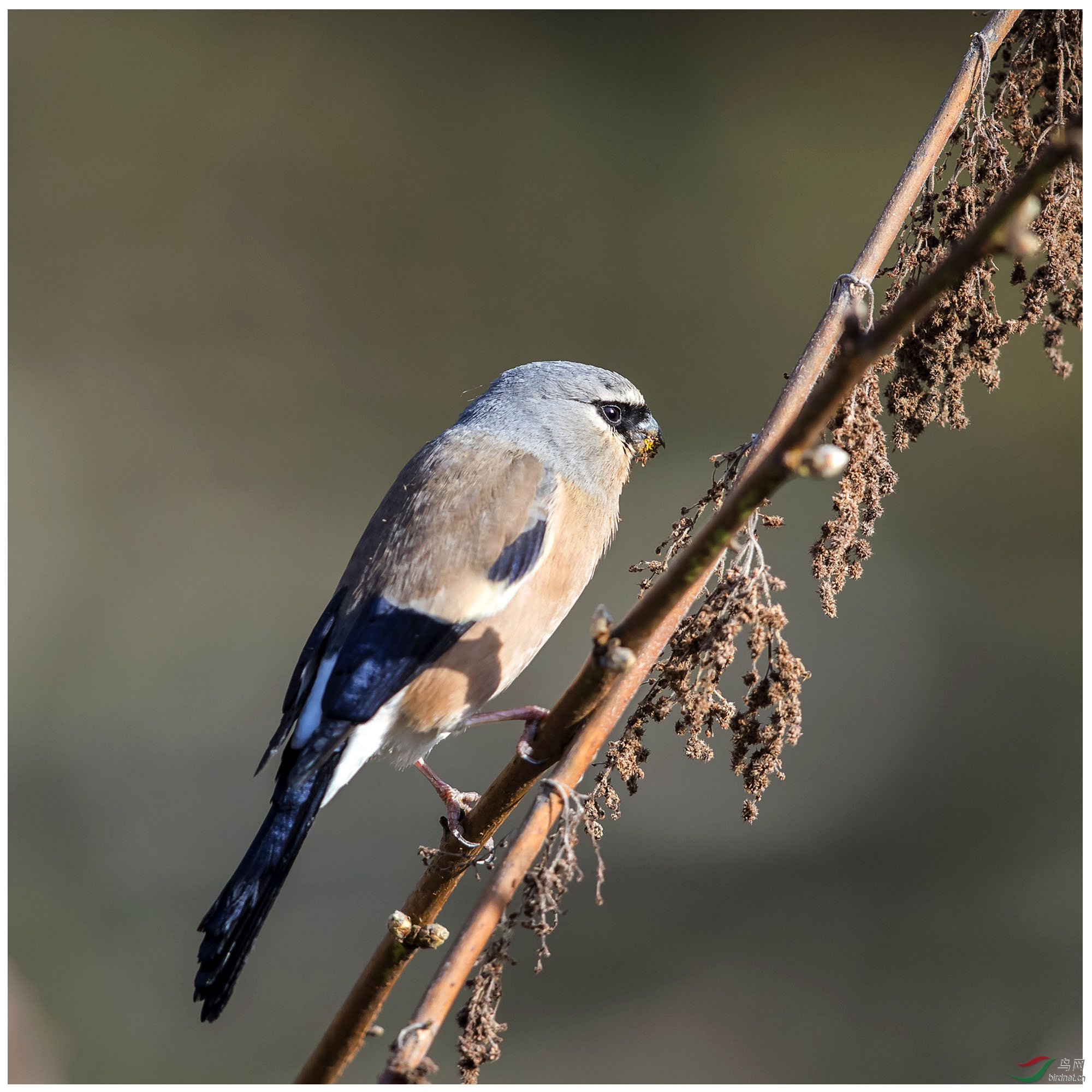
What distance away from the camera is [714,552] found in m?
1.02

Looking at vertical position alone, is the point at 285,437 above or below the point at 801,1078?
above

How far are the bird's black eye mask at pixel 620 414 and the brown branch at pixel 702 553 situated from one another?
1.15m

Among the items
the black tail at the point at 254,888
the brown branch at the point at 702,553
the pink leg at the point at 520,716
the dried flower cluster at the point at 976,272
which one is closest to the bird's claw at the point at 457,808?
the pink leg at the point at 520,716

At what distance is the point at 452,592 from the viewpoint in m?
2.17

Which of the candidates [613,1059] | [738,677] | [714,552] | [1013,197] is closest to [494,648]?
[714,552]

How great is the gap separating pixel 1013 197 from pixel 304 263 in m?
5.83

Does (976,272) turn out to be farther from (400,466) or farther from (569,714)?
(400,466)

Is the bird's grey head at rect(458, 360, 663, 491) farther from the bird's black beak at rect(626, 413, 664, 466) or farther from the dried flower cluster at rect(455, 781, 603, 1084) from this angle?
the dried flower cluster at rect(455, 781, 603, 1084)

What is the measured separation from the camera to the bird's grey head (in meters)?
2.47

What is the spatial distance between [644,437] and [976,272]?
3.74 feet

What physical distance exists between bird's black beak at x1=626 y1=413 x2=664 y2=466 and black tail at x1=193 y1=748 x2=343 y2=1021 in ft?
3.73

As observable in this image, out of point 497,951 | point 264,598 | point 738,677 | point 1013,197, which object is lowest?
point 264,598

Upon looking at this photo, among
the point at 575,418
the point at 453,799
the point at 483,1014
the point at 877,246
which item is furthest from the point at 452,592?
the point at 877,246

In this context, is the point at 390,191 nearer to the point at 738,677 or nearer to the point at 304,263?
the point at 304,263
